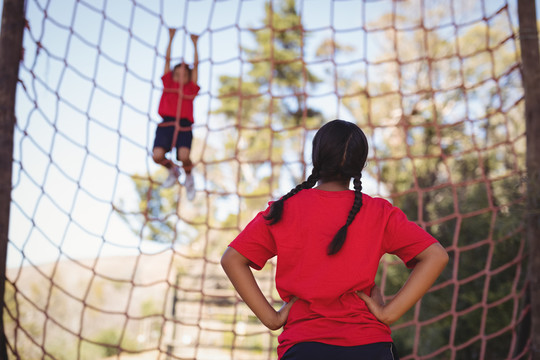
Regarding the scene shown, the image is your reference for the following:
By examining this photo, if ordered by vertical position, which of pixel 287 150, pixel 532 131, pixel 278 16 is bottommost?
pixel 532 131

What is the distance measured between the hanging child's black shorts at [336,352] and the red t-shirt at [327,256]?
0.01 m

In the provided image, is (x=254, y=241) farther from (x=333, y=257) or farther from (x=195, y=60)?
(x=195, y=60)

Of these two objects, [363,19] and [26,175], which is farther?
[363,19]

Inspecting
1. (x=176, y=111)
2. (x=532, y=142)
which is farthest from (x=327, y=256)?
(x=176, y=111)

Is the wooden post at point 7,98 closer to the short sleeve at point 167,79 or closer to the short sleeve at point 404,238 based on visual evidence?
the short sleeve at point 167,79

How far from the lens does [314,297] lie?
106 cm

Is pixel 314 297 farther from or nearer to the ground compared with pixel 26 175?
nearer to the ground

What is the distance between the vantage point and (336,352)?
1.01 metres

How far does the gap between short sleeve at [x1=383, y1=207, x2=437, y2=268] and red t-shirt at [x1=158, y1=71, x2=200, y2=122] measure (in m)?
1.65

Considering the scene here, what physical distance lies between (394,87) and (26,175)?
8100 millimetres

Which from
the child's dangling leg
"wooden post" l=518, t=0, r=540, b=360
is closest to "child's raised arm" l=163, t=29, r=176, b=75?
the child's dangling leg

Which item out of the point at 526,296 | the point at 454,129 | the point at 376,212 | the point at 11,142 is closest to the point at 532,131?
the point at 526,296

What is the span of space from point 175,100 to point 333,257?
5.70 feet

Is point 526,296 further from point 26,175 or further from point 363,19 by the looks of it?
point 26,175
